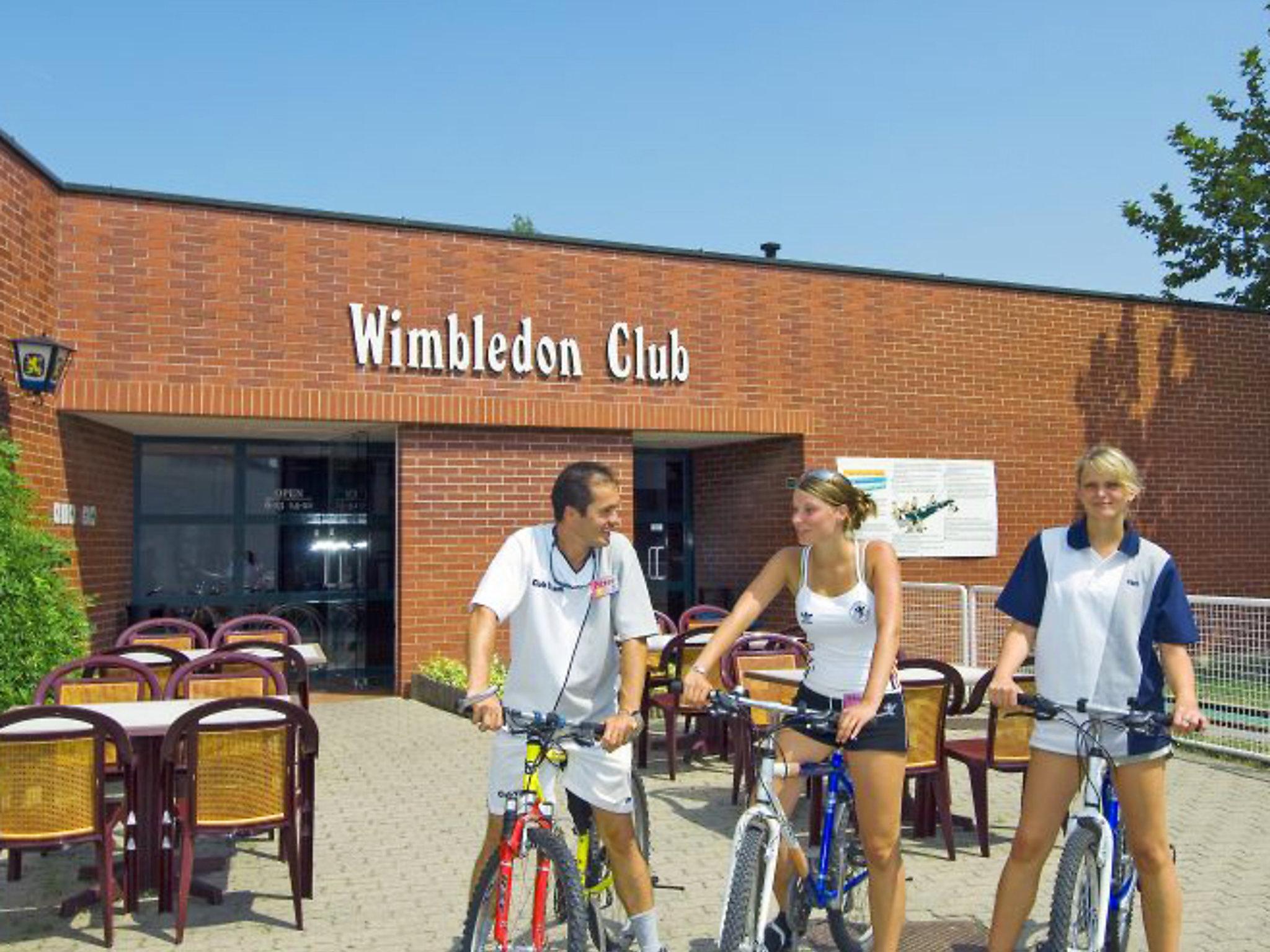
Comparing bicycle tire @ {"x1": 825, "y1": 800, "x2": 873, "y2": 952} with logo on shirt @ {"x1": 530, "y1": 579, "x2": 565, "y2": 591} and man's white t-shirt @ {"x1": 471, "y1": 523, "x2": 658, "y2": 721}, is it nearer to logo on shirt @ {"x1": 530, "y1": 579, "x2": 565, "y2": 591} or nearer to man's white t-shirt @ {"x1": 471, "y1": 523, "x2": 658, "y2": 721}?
man's white t-shirt @ {"x1": 471, "y1": 523, "x2": 658, "y2": 721}

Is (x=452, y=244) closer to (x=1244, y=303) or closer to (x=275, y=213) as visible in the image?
(x=275, y=213)

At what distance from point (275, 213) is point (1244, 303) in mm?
16103

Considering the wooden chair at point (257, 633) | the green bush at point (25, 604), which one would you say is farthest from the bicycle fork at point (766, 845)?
the green bush at point (25, 604)

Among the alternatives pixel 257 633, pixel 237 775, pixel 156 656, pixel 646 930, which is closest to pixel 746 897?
pixel 646 930

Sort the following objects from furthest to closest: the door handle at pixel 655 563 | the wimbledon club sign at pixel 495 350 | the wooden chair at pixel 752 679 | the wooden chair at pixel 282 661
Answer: the door handle at pixel 655 563, the wimbledon club sign at pixel 495 350, the wooden chair at pixel 282 661, the wooden chair at pixel 752 679

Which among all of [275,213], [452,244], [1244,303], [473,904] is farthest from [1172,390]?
[473,904]

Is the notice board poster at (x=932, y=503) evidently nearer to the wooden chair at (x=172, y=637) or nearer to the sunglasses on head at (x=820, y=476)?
the wooden chair at (x=172, y=637)

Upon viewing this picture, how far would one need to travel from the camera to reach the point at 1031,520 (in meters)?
14.6

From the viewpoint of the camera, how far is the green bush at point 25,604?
7.79m

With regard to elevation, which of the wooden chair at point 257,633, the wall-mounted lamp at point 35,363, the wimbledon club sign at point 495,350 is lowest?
the wooden chair at point 257,633

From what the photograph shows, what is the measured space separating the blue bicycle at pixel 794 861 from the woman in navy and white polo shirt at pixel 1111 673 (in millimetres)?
588

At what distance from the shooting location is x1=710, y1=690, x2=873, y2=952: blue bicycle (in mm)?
3605

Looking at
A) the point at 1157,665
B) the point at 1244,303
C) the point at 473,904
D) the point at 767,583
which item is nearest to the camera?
the point at 473,904

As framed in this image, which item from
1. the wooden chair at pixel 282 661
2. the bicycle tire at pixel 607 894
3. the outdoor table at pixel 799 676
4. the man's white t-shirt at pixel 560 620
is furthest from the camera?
the wooden chair at pixel 282 661
